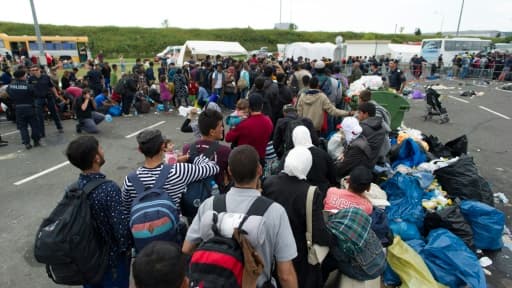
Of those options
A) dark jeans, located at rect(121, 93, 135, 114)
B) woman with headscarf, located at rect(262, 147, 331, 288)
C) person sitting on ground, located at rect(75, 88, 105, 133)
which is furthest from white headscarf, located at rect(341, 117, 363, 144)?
dark jeans, located at rect(121, 93, 135, 114)

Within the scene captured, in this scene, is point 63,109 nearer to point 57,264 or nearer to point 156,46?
point 57,264

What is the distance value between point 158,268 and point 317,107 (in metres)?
4.84

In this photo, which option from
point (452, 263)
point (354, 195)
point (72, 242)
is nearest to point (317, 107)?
point (354, 195)

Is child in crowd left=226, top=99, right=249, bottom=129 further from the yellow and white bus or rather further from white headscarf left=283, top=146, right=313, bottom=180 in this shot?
the yellow and white bus

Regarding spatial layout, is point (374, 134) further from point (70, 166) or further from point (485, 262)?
point (70, 166)

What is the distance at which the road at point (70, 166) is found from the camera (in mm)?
3859

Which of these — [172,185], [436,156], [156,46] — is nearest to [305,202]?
[172,185]

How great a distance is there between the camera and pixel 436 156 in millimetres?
5883

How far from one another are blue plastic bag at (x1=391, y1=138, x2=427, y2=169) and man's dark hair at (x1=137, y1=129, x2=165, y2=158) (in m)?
4.39

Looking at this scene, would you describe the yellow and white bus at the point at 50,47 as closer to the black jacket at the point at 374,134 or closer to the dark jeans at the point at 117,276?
the black jacket at the point at 374,134

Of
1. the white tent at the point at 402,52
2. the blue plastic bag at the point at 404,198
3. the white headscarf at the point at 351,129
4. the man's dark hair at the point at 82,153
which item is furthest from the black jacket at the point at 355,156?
the white tent at the point at 402,52

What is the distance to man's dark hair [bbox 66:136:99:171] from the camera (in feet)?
7.54

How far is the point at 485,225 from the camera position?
3.88 meters

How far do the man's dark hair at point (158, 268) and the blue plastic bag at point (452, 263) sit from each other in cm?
287
